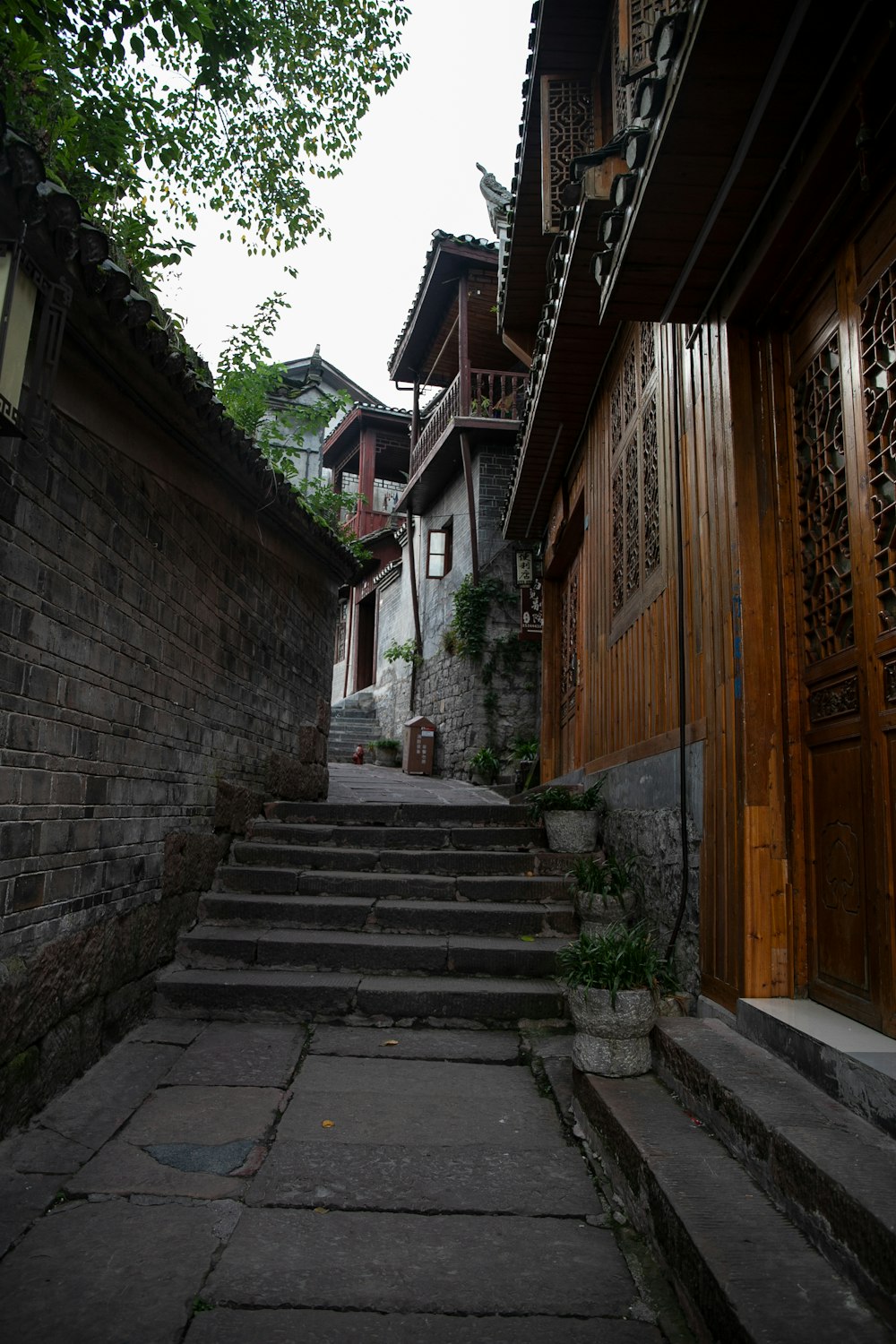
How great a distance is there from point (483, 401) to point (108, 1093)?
12.8m

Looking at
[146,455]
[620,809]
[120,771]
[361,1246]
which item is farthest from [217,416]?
[361,1246]

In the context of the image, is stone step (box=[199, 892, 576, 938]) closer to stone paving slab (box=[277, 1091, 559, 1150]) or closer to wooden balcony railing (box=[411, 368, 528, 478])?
stone paving slab (box=[277, 1091, 559, 1150])

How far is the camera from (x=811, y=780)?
3.04 m

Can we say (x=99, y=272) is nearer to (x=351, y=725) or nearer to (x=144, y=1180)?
(x=144, y=1180)

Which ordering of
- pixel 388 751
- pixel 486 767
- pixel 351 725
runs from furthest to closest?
1. pixel 351 725
2. pixel 388 751
3. pixel 486 767

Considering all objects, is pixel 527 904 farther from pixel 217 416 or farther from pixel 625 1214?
pixel 217 416

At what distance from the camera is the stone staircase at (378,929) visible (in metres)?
4.43

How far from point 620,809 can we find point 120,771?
2.94 metres

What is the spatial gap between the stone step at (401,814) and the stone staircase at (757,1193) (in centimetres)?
390

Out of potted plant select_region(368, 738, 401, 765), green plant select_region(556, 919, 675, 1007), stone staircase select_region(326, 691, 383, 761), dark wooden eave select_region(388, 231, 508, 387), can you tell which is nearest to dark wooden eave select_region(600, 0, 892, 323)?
green plant select_region(556, 919, 675, 1007)

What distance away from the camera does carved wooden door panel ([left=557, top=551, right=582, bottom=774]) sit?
787 centimetres

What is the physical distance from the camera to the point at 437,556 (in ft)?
50.3

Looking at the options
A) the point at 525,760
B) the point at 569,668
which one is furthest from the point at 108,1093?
the point at 525,760

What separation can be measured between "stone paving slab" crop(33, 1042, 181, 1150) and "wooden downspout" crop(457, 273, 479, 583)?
35.7 ft
